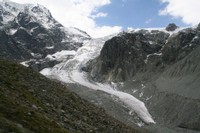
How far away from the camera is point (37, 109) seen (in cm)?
2783

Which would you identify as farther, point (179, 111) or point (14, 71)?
point (179, 111)

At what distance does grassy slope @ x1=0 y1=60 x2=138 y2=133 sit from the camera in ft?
71.9

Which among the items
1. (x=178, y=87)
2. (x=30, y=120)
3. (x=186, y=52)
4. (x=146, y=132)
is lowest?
(x=146, y=132)

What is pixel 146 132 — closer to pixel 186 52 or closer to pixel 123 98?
pixel 123 98

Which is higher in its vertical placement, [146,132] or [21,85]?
[21,85]

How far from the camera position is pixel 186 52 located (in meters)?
199

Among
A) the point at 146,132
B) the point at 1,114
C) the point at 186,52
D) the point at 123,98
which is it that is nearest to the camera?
the point at 1,114

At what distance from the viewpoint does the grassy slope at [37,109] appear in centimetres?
2192

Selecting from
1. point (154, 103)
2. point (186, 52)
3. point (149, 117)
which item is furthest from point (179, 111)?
point (186, 52)

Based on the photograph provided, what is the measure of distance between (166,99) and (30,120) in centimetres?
12017

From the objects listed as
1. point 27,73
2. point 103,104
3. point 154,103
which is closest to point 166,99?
point 154,103

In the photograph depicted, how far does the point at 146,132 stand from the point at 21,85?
214 ft

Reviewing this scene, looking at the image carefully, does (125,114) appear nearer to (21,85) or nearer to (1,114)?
(21,85)

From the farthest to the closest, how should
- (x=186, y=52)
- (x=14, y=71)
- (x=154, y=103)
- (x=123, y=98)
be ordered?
1. (x=186, y=52)
2. (x=123, y=98)
3. (x=154, y=103)
4. (x=14, y=71)
